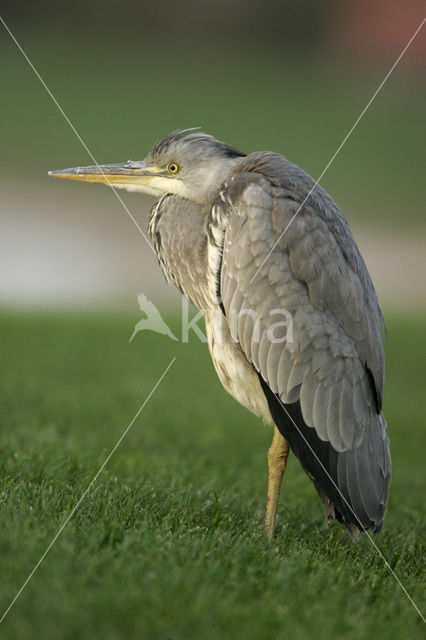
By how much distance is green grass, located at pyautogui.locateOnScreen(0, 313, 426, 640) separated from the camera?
275cm

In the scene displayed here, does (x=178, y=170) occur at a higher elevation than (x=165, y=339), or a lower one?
higher

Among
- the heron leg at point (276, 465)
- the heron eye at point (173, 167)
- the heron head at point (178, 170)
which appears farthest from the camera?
the heron eye at point (173, 167)

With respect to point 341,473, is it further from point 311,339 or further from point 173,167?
point 173,167

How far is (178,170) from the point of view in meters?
4.80

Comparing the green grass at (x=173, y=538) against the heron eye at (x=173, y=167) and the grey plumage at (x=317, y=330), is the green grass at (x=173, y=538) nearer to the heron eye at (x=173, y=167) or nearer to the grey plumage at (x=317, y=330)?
the grey plumage at (x=317, y=330)

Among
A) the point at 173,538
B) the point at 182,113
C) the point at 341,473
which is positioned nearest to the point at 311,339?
the point at 341,473

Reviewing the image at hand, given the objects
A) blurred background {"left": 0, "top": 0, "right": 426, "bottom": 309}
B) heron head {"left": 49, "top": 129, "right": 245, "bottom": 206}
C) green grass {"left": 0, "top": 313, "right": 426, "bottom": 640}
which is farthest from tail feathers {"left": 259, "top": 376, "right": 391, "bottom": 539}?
blurred background {"left": 0, "top": 0, "right": 426, "bottom": 309}

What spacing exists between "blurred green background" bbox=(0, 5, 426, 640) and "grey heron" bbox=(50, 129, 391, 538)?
0.43 meters

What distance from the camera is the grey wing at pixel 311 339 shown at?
13.3ft

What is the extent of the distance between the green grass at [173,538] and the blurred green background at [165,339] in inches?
0.5

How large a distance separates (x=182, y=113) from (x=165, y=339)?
1515 centimetres

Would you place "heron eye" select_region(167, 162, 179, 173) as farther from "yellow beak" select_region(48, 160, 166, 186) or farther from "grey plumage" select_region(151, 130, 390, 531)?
"grey plumage" select_region(151, 130, 390, 531)

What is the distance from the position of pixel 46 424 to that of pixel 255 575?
3.39 m

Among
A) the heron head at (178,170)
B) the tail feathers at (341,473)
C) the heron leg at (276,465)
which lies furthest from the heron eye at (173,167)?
the heron leg at (276,465)
